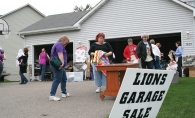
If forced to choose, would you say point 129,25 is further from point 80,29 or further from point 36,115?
point 36,115

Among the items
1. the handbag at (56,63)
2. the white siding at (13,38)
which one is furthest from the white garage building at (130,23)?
the white siding at (13,38)

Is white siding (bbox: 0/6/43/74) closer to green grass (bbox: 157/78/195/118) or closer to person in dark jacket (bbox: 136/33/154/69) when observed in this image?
person in dark jacket (bbox: 136/33/154/69)

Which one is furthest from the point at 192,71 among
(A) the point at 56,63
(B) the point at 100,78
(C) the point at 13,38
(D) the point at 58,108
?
(C) the point at 13,38

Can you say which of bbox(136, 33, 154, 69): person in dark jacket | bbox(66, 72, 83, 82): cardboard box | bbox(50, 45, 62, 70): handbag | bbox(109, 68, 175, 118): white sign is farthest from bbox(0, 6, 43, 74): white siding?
bbox(109, 68, 175, 118): white sign

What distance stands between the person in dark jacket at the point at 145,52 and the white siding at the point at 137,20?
705 cm

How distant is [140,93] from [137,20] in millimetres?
14300

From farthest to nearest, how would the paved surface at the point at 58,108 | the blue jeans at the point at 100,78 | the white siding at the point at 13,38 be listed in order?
the white siding at the point at 13,38, the blue jeans at the point at 100,78, the paved surface at the point at 58,108

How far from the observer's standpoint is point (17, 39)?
113 feet

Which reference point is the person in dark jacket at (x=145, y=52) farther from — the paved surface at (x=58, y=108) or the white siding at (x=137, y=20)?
the white siding at (x=137, y=20)

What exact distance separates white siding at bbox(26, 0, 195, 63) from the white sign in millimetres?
12947

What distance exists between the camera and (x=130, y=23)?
17906 mm

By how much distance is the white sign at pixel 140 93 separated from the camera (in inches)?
136

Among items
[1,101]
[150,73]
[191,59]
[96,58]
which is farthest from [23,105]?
[191,59]

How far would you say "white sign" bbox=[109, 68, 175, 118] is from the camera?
3.46m
